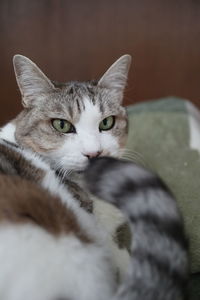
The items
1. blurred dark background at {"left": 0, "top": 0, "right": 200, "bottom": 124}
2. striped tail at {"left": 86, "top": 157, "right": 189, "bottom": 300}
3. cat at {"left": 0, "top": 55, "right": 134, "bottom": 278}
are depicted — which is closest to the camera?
striped tail at {"left": 86, "top": 157, "right": 189, "bottom": 300}

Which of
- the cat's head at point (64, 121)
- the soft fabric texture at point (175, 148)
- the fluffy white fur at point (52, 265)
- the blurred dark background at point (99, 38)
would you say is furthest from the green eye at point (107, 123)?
the blurred dark background at point (99, 38)

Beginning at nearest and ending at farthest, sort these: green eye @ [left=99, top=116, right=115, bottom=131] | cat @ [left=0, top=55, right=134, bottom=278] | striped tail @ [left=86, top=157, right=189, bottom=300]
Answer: striped tail @ [left=86, top=157, right=189, bottom=300]
cat @ [left=0, top=55, right=134, bottom=278]
green eye @ [left=99, top=116, right=115, bottom=131]

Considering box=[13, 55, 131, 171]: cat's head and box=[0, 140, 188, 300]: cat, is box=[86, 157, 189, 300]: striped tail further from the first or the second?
box=[13, 55, 131, 171]: cat's head

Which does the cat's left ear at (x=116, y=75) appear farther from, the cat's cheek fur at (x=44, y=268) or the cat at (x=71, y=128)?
the cat's cheek fur at (x=44, y=268)

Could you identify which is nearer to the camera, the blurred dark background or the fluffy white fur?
the fluffy white fur

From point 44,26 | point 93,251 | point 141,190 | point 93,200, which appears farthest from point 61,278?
point 44,26

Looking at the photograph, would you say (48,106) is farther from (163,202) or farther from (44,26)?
(44,26)

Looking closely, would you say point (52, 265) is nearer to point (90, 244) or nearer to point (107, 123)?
point (90, 244)

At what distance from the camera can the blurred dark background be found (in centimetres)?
212

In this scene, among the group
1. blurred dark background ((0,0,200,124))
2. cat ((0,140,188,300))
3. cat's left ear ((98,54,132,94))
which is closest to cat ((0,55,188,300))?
cat ((0,140,188,300))

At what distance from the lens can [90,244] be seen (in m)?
0.75

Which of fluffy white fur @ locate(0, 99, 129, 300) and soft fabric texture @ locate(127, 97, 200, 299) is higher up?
fluffy white fur @ locate(0, 99, 129, 300)

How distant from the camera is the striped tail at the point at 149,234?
597 millimetres

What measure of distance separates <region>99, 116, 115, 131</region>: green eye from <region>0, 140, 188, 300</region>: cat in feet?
1.34
